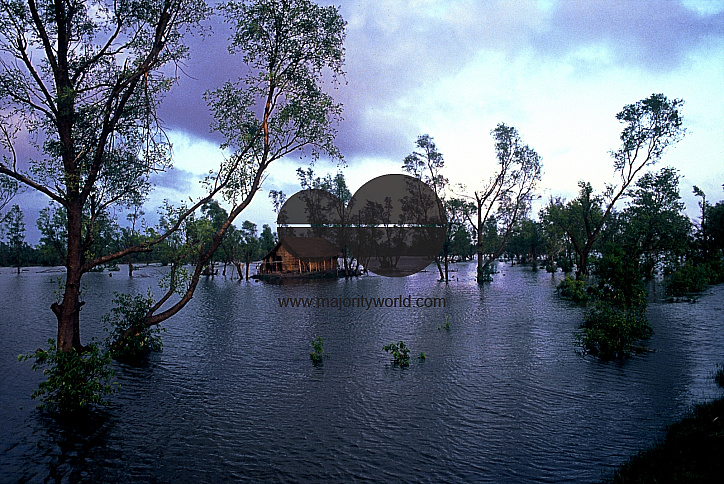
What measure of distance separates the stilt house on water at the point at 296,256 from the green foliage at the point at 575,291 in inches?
1513

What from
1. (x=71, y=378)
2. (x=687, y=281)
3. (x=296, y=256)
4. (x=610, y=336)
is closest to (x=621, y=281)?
(x=610, y=336)

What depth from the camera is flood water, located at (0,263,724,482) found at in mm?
9414

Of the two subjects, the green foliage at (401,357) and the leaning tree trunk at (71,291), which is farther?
the green foliage at (401,357)

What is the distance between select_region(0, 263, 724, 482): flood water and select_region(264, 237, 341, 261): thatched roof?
1696 inches

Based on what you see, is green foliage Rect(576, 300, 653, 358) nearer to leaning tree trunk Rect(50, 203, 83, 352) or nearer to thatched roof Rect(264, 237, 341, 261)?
leaning tree trunk Rect(50, 203, 83, 352)

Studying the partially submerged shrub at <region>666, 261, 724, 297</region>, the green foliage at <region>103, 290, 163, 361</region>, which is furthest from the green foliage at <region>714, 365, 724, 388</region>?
the partially submerged shrub at <region>666, 261, 724, 297</region>

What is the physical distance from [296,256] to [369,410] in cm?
5472

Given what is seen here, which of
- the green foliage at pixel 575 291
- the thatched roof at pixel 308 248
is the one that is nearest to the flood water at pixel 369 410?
the green foliage at pixel 575 291

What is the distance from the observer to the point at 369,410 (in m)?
12.5

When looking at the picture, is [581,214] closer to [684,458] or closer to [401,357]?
[401,357]

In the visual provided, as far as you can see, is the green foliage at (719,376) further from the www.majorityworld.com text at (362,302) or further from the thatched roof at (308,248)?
the thatched roof at (308,248)

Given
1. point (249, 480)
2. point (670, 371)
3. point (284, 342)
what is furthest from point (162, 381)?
point (670, 371)

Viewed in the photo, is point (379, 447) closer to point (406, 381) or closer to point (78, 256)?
point (406, 381)

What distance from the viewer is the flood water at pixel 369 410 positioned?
9414 mm
